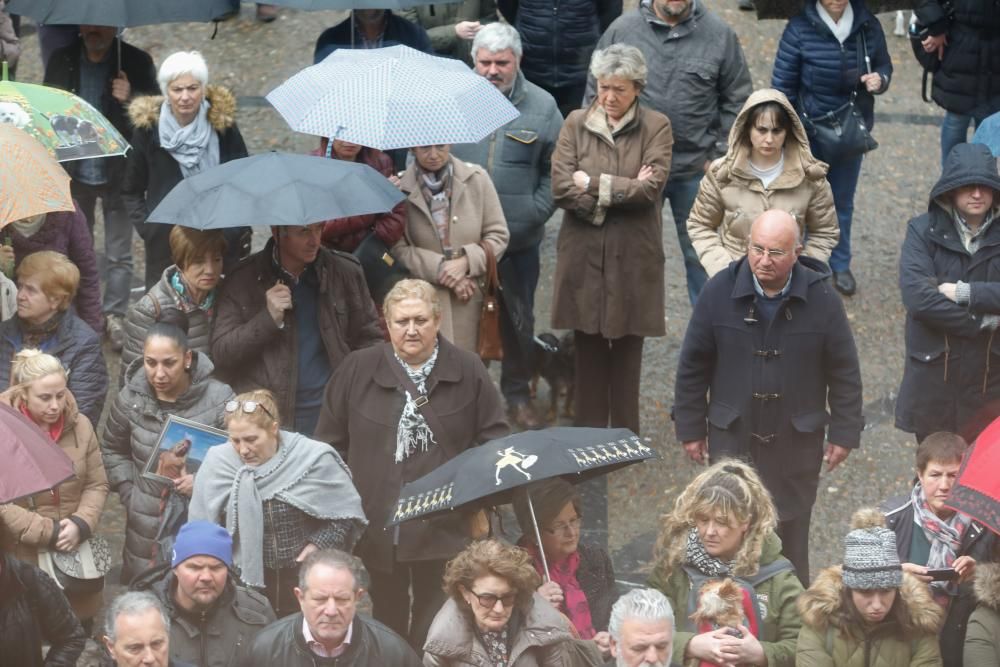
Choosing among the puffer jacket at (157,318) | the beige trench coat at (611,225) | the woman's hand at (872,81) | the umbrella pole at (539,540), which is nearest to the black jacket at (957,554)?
the umbrella pole at (539,540)

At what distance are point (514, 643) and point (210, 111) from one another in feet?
13.9

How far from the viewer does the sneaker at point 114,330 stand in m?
11.1

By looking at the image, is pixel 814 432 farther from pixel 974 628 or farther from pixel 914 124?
pixel 914 124

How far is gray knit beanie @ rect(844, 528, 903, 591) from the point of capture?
670 cm

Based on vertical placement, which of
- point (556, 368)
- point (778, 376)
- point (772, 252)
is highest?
point (772, 252)

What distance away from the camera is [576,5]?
11195 mm

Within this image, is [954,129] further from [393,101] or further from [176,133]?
[176,133]

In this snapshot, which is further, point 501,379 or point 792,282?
point 501,379

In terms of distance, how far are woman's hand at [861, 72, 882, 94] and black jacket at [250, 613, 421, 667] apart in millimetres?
5558

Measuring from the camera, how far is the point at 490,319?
30.6ft

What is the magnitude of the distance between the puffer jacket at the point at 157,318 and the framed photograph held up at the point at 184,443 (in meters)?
0.63

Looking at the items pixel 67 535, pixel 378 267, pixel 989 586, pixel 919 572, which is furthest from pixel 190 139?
pixel 989 586

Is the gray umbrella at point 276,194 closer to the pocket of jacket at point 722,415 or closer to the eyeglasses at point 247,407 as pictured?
the eyeglasses at point 247,407

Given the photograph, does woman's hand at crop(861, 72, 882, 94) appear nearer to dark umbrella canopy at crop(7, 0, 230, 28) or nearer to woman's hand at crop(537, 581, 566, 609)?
dark umbrella canopy at crop(7, 0, 230, 28)
